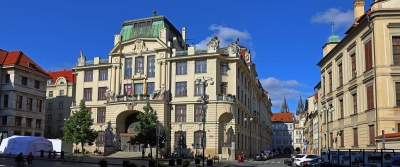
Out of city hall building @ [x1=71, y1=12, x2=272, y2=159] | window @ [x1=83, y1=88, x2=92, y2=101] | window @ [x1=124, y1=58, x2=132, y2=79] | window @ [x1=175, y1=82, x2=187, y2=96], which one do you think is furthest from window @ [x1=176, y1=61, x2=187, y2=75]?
window @ [x1=83, y1=88, x2=92, y2=101]

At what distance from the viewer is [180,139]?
5484cm

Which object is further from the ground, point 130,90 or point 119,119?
point 130,90

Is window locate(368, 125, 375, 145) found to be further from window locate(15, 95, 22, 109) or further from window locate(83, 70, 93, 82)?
window locate(15, 95, 22, 109)

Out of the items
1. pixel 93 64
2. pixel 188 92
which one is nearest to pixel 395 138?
pixel 188 92

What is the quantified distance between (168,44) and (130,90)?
30.3 ft

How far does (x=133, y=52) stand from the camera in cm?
5938

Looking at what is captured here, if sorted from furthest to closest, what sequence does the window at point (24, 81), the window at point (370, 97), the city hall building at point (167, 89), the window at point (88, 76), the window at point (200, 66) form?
the window at point (88, 76) → the window at point (24, 81) → the window at point (200, 66) → the city hall building at point (167, 89) → the window at point (370, 97)

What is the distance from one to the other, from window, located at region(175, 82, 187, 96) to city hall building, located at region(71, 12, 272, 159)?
146 millimetres

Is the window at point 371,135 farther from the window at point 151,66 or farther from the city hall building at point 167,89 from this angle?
the window at point 151,66

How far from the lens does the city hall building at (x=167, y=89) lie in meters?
54.1

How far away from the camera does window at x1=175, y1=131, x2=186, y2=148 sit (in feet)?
180

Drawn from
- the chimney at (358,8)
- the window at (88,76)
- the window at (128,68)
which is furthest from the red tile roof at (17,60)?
the chimney at (358,8)

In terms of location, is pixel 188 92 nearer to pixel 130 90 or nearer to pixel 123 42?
pixel 130 90

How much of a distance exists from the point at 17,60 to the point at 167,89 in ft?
81.3
